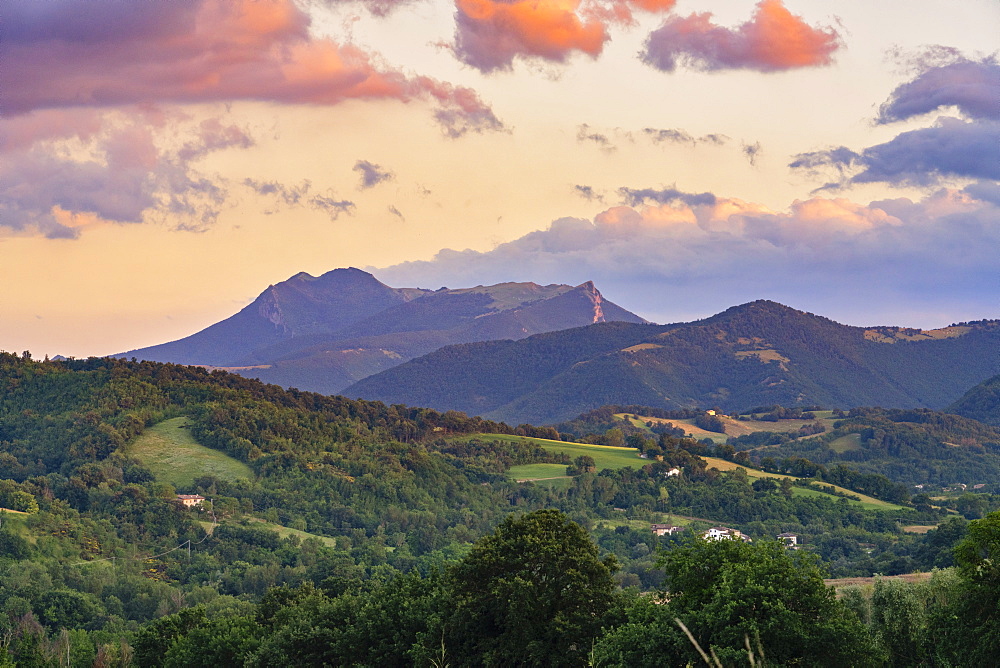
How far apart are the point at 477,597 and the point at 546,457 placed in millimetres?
151290

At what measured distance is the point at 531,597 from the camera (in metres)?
44.3

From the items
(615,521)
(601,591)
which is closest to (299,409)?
(615,521)

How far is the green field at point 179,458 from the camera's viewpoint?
163 metres

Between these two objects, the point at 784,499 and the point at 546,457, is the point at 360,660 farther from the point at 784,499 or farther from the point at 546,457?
the point at 546,457

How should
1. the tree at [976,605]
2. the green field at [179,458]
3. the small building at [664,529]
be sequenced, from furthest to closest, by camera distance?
1. the green field at [179,458]
2. the small building at [664,529]
3. the tree at [976,605]

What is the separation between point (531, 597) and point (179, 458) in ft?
443

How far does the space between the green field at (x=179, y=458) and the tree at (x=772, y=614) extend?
132m

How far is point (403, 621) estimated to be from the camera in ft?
165

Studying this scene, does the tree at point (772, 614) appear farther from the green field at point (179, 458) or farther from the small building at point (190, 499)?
the green field at point (179, 458)

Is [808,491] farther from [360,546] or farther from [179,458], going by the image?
[179,458]

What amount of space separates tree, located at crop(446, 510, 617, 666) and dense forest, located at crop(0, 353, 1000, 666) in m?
0.11

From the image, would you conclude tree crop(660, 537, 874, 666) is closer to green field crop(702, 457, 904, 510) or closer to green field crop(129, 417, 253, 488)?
green field crop(129, 417, 253, 488)

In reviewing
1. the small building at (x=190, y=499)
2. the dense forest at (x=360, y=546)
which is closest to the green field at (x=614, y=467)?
the dense forest at (x=360, y=546)

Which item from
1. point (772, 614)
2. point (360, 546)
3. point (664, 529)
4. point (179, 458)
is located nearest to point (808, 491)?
point (664, 529)
